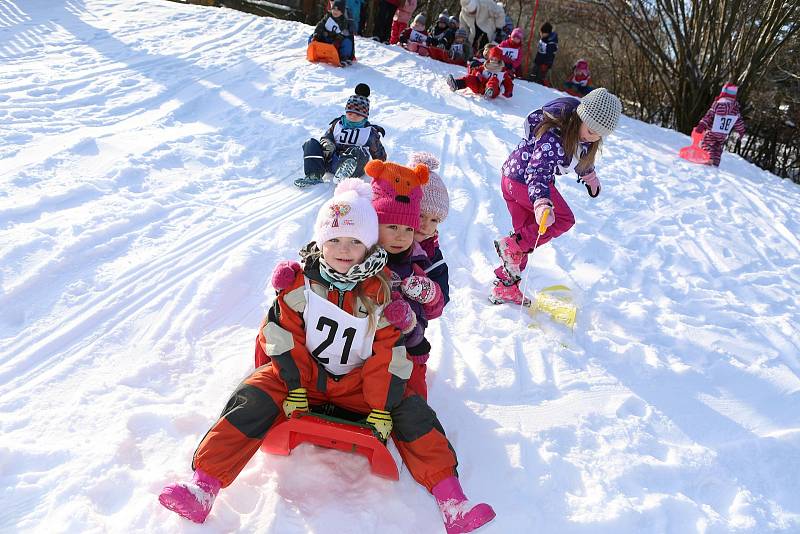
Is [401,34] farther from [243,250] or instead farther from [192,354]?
[192,354]

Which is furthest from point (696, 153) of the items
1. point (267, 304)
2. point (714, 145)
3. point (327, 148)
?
point (267, 304)

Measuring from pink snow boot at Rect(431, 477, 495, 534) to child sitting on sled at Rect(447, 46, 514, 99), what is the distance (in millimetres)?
7481

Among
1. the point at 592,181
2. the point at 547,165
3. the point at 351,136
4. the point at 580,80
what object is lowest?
the point at 580,80

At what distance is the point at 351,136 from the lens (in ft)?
17.2

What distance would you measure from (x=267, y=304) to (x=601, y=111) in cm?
202

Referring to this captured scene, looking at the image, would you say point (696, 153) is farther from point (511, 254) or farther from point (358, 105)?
point (511, 254)

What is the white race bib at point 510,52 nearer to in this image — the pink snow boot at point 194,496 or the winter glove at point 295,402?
the winter glove at point 295,402

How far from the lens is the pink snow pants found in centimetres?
338

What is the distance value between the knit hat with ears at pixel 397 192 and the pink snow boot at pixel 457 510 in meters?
1.00

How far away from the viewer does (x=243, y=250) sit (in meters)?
3.70

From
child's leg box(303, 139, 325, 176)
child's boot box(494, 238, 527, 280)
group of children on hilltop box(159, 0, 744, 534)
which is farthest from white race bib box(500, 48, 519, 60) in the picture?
group of children on hilltop box(159, 0, 744, 534)

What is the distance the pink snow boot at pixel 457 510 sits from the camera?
194 cm

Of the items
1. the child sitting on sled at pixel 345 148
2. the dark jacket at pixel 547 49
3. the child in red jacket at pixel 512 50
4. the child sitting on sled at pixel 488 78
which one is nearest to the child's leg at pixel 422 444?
the child sitting on sled at pixel 345 148

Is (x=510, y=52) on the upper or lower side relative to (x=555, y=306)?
upper
